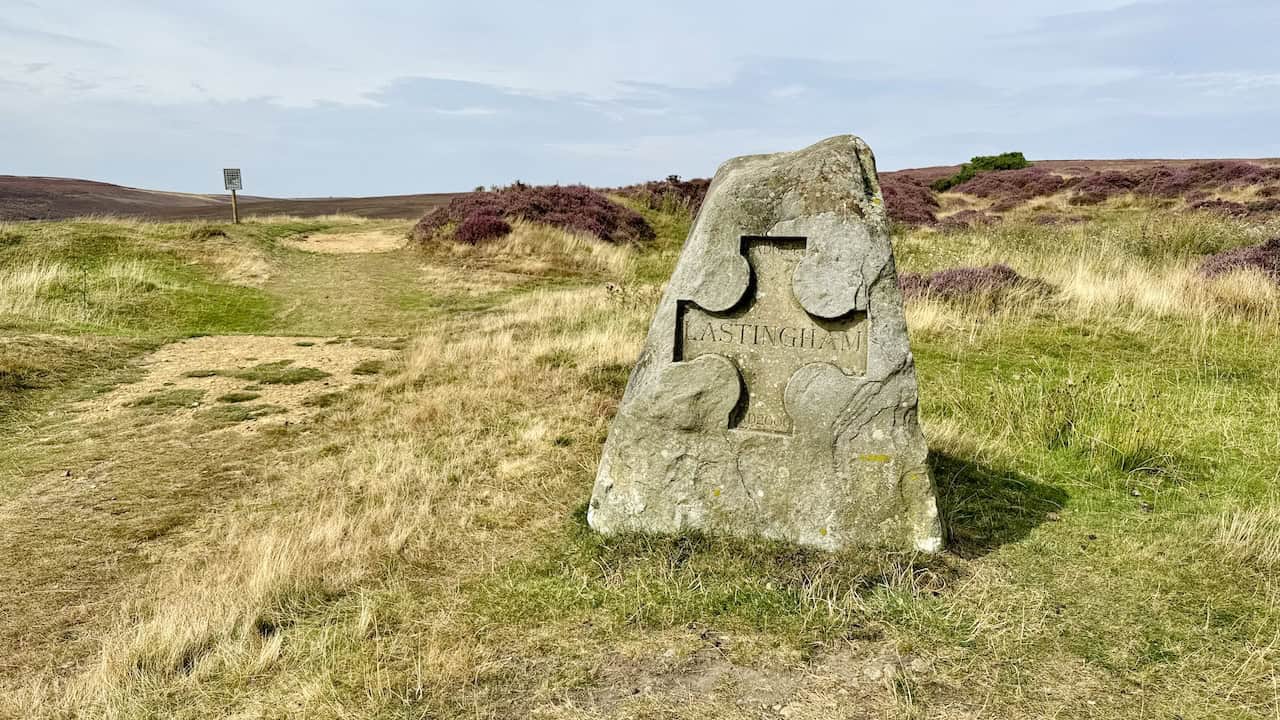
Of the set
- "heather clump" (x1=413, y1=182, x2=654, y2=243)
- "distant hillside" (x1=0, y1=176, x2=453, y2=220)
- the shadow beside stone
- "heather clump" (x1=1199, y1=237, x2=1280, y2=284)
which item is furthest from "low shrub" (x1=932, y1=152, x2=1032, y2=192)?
the shadow beside stone

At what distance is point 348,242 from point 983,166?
104 ft

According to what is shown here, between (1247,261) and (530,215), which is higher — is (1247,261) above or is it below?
below

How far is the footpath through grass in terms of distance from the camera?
11.3 feet

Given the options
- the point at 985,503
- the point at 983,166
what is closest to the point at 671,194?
the point at 983,166

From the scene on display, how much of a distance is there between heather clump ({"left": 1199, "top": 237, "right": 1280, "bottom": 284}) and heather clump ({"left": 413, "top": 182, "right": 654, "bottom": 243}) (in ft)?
43.3

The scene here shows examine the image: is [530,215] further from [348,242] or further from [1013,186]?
[1013,186]

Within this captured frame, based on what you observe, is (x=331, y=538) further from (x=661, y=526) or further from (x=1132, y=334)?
(x=1132, y=334)

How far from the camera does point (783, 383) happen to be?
4.52 meters

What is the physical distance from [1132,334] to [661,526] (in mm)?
7744

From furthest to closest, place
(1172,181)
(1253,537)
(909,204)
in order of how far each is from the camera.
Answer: (1172,181) → (909,204) → (1253,537)

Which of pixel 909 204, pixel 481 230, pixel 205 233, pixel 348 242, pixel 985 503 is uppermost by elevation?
pixel 909 204

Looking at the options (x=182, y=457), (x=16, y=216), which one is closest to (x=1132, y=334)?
(x=182, y=457)

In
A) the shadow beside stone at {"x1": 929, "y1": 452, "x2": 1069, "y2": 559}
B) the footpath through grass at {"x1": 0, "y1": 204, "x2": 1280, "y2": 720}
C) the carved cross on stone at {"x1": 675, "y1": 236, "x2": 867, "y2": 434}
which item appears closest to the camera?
the footpath through grass at {"x1": 0, "y1": 204, "x2": 1280, "y2": 720}

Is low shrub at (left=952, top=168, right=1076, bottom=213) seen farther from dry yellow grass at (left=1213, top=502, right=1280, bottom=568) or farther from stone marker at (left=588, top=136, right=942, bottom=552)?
stone marker at (left=588, top=136, right=942, bottom=552)
